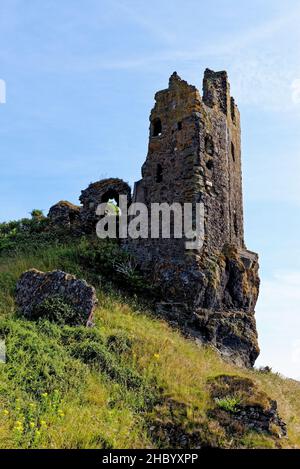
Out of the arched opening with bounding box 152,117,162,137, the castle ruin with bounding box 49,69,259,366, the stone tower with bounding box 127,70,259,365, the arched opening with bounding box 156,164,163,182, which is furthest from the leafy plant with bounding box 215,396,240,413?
the arched opening with bounding box 152,117,162,137

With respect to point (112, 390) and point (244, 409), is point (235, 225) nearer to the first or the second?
point (244, 409)

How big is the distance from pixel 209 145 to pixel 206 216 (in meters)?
2.76

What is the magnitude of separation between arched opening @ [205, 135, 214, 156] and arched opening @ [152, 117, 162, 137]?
208cm

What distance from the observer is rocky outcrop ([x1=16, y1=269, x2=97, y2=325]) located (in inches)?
464

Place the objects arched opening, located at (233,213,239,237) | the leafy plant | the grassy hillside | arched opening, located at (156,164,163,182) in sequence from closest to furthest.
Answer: the grassy hillside, the leafy plant, arched opening, located at (156,164,163,182), arched opening, located at (233,213,239,237)

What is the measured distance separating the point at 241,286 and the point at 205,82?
25.7ft

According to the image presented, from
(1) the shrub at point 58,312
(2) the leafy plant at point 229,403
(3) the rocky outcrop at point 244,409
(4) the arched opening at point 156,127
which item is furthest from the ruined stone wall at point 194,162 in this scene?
(2) the leafy plant at point 229,403

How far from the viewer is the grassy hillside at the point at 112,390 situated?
25.7 ft

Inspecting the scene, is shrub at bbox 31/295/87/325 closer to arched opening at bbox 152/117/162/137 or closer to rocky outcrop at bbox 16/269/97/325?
rocky outcrop at bbox 16/269/97/325

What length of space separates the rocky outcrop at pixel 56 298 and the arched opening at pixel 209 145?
7.32 meters

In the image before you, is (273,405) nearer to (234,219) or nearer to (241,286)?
(241,286)

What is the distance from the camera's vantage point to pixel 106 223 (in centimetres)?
2038

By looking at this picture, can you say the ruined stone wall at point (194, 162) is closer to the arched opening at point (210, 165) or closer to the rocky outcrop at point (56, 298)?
the arched opening at point (210, 165)

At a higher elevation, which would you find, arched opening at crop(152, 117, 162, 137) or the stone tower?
arched opening at crop(152, 117, 162, 137)
